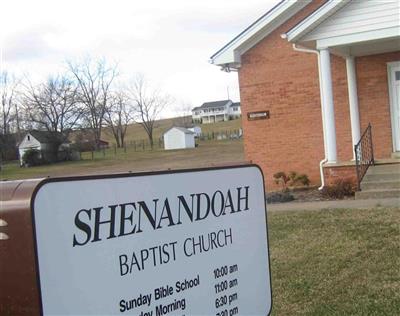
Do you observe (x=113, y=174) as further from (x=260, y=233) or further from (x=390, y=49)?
(x=390, y=49)

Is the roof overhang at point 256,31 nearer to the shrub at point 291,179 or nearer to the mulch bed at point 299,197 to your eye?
the shrub at point 291,179

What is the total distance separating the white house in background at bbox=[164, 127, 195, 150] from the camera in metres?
74.6

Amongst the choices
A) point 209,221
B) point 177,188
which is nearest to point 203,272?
point 209,221

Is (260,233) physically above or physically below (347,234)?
above

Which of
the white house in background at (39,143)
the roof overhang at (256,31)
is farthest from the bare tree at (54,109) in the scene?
the roof overhang at (256,31)

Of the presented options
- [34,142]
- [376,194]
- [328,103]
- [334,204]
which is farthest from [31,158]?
[334,204]

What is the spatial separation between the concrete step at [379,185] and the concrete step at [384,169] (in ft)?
1.61

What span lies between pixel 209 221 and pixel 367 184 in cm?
1144

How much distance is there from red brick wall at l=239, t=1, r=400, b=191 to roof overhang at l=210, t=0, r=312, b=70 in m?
0.16

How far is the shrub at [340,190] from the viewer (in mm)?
13688

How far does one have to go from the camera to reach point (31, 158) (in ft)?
210

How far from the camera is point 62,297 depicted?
6.69 ft

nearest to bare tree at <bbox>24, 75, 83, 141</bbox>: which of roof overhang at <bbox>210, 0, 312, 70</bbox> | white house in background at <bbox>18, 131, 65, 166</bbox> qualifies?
white house in background at <bbox>18, 131, 65, 166</bbox>

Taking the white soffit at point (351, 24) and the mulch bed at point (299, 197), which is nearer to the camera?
the white soffit at point (351, 24)
